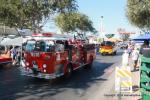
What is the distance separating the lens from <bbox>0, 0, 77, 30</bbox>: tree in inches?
1437

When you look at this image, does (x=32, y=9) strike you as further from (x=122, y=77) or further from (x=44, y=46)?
(x=122, y=77)

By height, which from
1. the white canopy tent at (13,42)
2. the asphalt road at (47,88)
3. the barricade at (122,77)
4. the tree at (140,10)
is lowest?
the asphalt road at (47,88)

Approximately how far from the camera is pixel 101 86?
55.3 ft

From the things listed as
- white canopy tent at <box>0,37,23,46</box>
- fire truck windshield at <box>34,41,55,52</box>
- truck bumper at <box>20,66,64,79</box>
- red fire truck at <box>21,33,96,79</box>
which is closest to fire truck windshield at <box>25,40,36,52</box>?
red fire truck at <box>21,33,96,79</box>

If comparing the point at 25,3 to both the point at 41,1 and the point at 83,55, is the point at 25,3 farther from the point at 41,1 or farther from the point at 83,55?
the point at 83,55

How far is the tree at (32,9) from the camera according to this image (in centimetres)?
3650

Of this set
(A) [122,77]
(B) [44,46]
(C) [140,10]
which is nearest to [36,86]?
(B) [44,46]

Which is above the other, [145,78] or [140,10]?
[140,10]

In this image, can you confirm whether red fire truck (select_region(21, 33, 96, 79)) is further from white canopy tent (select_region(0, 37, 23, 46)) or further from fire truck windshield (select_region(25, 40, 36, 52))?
white canopy tent (select_region(0, 37, 23, 46))

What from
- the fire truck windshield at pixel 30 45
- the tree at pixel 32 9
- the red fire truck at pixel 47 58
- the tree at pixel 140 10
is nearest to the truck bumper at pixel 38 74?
the red fire truck at pixel 47 58

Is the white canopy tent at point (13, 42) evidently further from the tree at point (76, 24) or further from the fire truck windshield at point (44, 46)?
the tree at point (76, 24)

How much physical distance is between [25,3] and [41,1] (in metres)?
1.65

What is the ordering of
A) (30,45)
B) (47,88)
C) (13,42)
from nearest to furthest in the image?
(47,88)
(30,45)
(13,42)

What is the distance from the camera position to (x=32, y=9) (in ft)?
121
